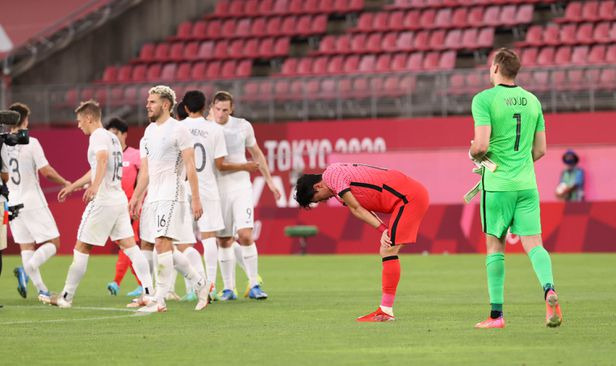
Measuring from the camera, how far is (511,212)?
10477 mm

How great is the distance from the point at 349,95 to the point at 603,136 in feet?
19.1

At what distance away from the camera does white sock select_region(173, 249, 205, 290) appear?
13250 millimetres

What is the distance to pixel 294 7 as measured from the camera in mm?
36969

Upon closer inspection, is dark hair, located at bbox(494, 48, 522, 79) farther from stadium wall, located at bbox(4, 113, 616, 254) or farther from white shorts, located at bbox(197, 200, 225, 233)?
stadium wall, located at bbox(4, 113, 616, 254)

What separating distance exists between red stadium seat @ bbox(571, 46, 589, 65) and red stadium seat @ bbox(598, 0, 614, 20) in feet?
5.72

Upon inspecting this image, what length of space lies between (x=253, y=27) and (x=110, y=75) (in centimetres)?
430

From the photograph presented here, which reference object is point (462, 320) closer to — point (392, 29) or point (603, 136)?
point (603, 136)

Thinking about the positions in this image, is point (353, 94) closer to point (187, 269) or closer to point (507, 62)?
point (187, 269)

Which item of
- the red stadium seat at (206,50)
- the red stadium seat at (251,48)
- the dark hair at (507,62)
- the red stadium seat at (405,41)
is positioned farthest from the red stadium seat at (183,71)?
the dark hair at (507,62)

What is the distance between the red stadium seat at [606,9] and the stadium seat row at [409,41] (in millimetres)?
2761

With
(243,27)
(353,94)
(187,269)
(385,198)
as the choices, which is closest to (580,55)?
(353,94)

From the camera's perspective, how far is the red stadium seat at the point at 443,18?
34344mm

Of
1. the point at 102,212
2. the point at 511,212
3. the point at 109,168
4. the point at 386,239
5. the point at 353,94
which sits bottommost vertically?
the point at 386,239

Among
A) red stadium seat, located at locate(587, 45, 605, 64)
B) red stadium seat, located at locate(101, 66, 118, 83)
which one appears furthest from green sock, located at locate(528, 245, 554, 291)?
red stadium seat, located at locate(101, 66, 118, 83)
